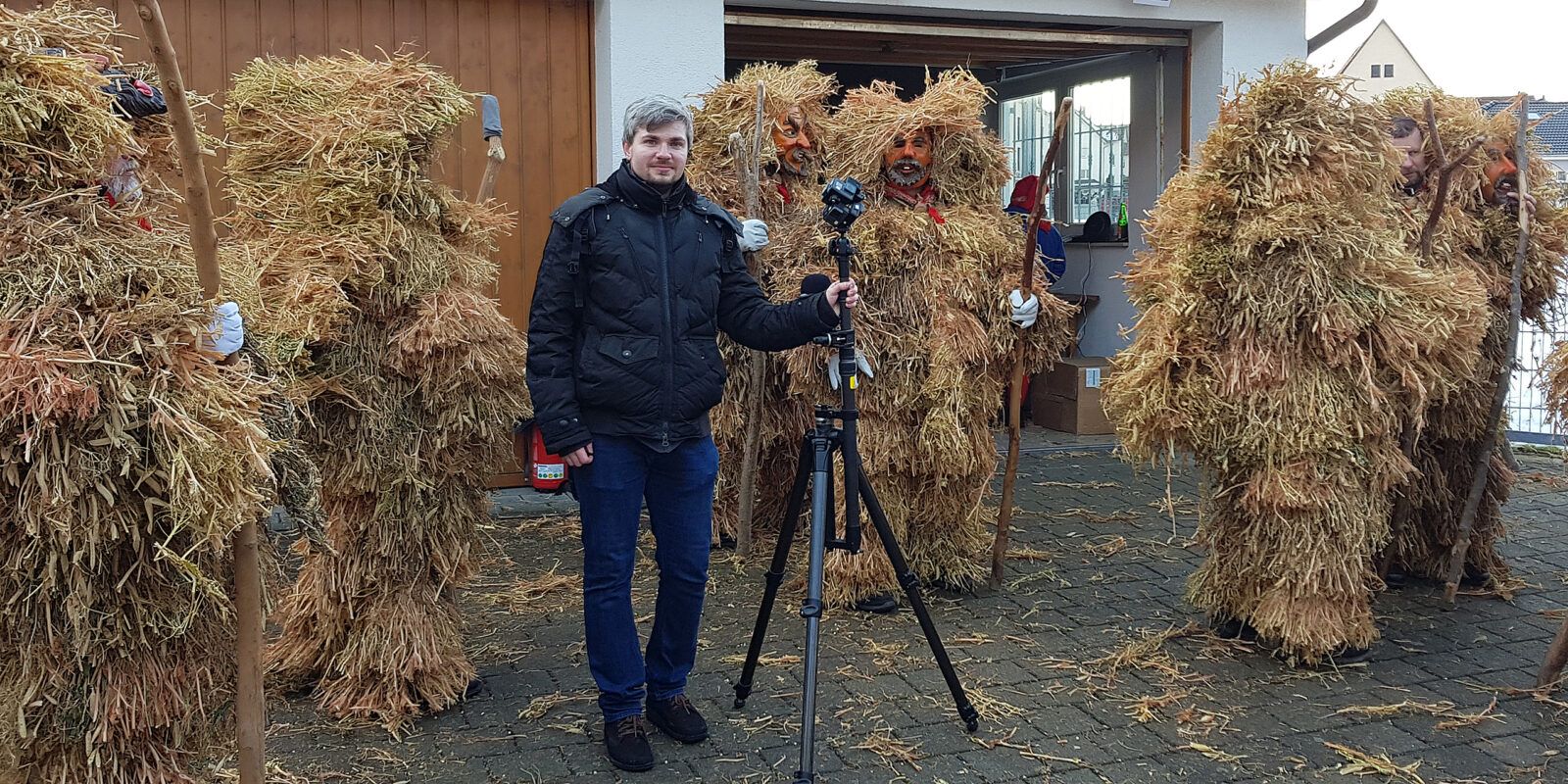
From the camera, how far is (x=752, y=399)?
6.01 metres

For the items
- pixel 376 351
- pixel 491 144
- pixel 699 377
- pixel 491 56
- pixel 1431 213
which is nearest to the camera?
pixel 699 377

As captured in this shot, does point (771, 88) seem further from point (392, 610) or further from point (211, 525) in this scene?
point (211, 525)

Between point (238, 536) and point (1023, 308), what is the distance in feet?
10.7

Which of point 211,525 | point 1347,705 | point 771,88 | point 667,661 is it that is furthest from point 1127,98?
point 211,525

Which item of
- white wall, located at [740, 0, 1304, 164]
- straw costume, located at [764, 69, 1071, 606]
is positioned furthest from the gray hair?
white wall, located at [740, 0, 1304, 164]

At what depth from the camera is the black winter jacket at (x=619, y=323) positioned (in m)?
3.70

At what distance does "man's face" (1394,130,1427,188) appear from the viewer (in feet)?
17.5

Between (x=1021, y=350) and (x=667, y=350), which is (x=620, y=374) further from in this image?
(x=1021, y=350)

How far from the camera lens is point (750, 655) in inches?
166

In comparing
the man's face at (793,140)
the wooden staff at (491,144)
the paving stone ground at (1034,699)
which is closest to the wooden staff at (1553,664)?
the paving stone ground at (1034,699)

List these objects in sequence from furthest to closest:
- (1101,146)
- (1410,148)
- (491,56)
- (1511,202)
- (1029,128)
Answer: (1029,128), (1101,146), (491,56), (1511,202), (1410,148)

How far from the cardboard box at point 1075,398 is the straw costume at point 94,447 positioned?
7936 mm

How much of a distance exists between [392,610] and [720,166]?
3.05m

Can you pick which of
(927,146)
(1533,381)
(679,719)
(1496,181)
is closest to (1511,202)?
(1496,181)
